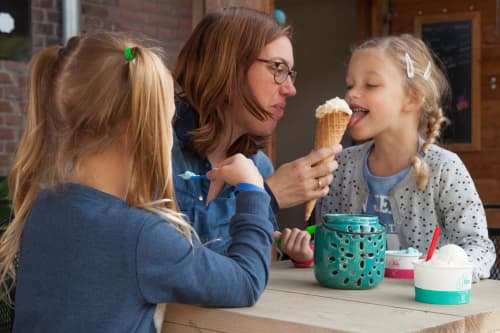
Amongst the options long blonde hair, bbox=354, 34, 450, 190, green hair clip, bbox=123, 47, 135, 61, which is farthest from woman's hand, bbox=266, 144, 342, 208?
green hair clip, bbox=123, 47, 135, 61

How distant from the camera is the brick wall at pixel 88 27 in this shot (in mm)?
4312

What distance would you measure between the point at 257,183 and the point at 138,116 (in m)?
0.30

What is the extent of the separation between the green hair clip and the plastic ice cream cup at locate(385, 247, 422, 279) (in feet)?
2.53

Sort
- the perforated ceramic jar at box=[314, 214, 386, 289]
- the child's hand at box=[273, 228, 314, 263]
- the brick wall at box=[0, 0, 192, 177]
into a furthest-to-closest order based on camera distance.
Result: the brick wall at box=[0, 0, 192, 177]
the child's hand at box=[273, 228, 314, 263]
the perforated ceramic jar at box=[314, 214, 386, 289]

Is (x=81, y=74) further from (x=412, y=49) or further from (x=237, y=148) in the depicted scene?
(x=412, y=49)

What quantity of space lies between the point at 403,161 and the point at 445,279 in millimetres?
709

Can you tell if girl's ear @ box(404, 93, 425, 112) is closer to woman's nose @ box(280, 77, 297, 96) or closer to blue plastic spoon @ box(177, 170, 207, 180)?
woman's nose @ box(280, 77, 297, 96)

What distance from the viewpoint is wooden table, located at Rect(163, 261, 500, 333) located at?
1244 millimetres

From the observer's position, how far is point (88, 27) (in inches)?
180

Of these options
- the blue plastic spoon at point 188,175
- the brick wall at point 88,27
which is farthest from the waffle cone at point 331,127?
the brick wall at point 88,27

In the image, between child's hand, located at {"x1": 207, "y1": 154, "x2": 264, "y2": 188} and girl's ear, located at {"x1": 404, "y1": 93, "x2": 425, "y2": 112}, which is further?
girl's ear, located at {"x1": 404, "y1": 93, "x2": 425, "y2": 112}

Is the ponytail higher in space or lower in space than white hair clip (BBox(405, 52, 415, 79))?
lower

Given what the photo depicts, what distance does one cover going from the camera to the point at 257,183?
1.54 meters

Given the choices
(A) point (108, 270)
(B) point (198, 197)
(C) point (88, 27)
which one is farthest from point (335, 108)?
(C) point (88, 27)
